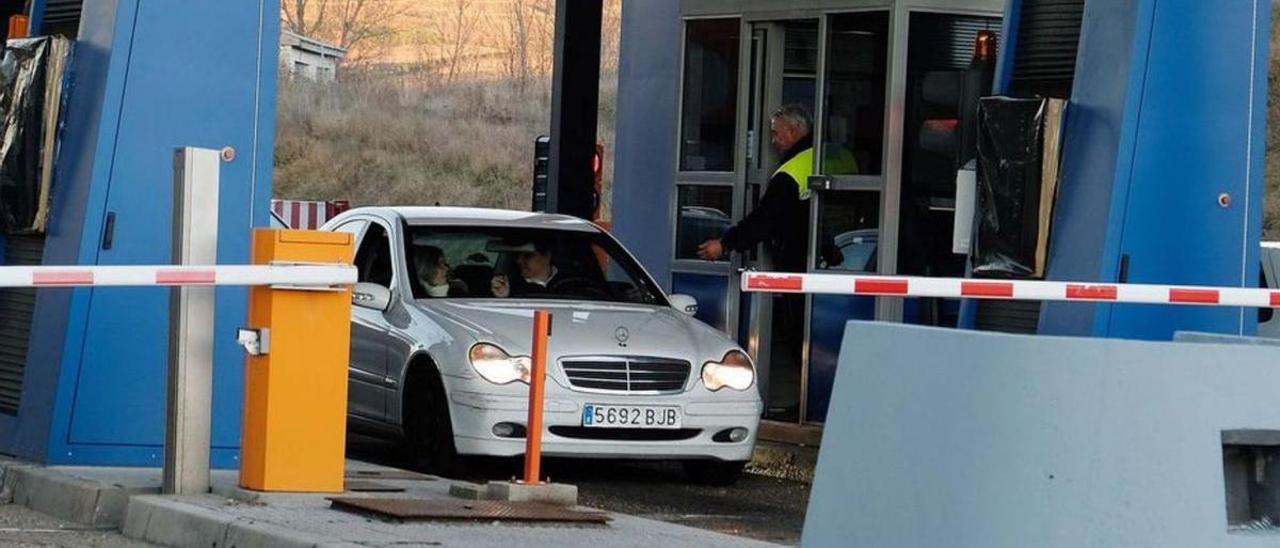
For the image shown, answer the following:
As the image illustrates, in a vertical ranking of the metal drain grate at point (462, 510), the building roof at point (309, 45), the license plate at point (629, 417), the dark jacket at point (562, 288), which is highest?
the building roof at point (309, 45)

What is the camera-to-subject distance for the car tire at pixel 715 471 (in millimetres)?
13875

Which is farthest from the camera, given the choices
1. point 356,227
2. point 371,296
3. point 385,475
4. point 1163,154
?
point 356,227

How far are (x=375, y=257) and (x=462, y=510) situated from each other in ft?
16.1

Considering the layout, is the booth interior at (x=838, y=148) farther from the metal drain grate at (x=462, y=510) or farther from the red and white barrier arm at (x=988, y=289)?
the metal drain grate at (x=462, y=510)

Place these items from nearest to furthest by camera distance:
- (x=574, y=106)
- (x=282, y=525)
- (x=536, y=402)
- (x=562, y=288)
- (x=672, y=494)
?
(x=282, y=525) < (x=536, y=402) < (x=672, y=494) < (x=562, y=288) < (x=574, y=106)

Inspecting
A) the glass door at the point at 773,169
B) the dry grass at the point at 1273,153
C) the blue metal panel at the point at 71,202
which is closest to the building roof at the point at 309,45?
the dry grass at the point at 1273,153

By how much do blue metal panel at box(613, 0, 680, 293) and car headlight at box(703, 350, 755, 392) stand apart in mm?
3861

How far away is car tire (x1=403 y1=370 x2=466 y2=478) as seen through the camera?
43.7ft

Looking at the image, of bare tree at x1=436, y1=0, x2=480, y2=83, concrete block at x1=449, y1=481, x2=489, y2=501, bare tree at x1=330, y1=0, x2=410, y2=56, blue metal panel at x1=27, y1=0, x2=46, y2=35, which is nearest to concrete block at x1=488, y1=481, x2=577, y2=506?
concrete block at x1=449, y1=481, x2=489, y2=501

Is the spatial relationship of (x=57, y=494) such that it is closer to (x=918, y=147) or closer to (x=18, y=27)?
(x=18, y=27)

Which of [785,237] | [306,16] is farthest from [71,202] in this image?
[306,16]

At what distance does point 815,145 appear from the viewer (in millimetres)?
16172

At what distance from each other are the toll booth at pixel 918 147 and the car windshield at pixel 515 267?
1.63 meters

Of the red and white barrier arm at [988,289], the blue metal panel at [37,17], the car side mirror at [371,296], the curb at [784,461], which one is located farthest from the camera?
the curb at [784,461]
